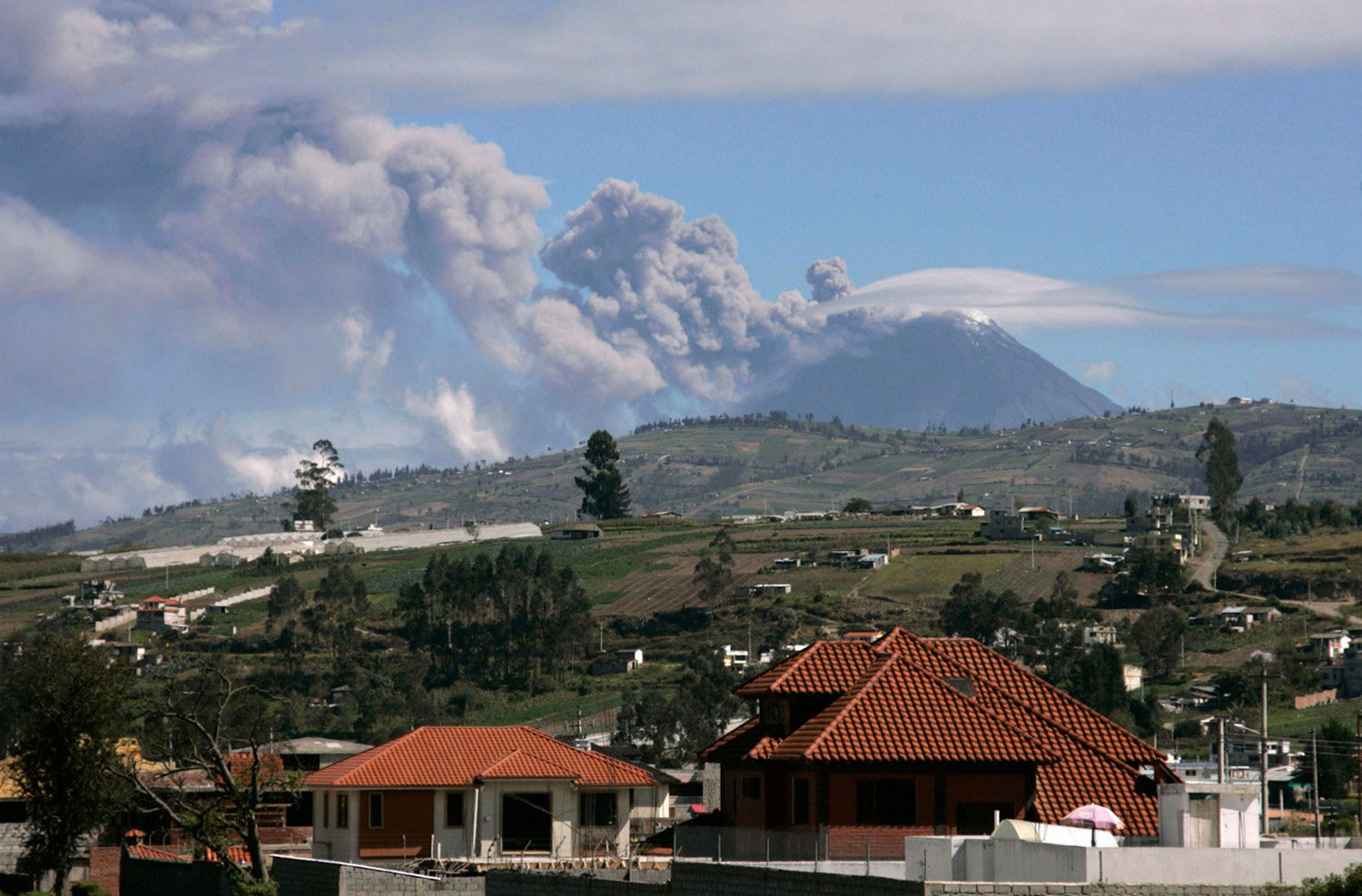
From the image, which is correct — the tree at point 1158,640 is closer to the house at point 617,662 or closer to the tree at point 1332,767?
the house at point 617,662

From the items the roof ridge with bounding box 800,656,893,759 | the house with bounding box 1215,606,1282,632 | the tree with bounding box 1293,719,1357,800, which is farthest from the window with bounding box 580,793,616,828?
the house with bounding box 1215,606,1282,632

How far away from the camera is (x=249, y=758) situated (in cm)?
7725

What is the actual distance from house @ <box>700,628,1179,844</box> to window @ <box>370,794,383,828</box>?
15.8 m

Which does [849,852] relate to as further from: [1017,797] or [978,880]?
[978,880]

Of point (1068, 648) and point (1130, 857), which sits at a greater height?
point (1068, 648)

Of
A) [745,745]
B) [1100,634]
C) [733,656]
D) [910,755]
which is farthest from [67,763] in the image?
[1100,634]

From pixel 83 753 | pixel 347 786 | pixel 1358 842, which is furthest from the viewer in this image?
pixel 83 753

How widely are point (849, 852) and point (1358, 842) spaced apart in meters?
10.0

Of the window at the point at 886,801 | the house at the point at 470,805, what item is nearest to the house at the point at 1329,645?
the house at the point at 470,805

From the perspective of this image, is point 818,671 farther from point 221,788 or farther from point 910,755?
point 221,788

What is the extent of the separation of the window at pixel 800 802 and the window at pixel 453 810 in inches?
776

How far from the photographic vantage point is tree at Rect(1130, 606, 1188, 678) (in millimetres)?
175375

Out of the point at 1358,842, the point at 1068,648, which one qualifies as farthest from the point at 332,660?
the point at 1358,842

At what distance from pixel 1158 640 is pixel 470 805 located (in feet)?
403
